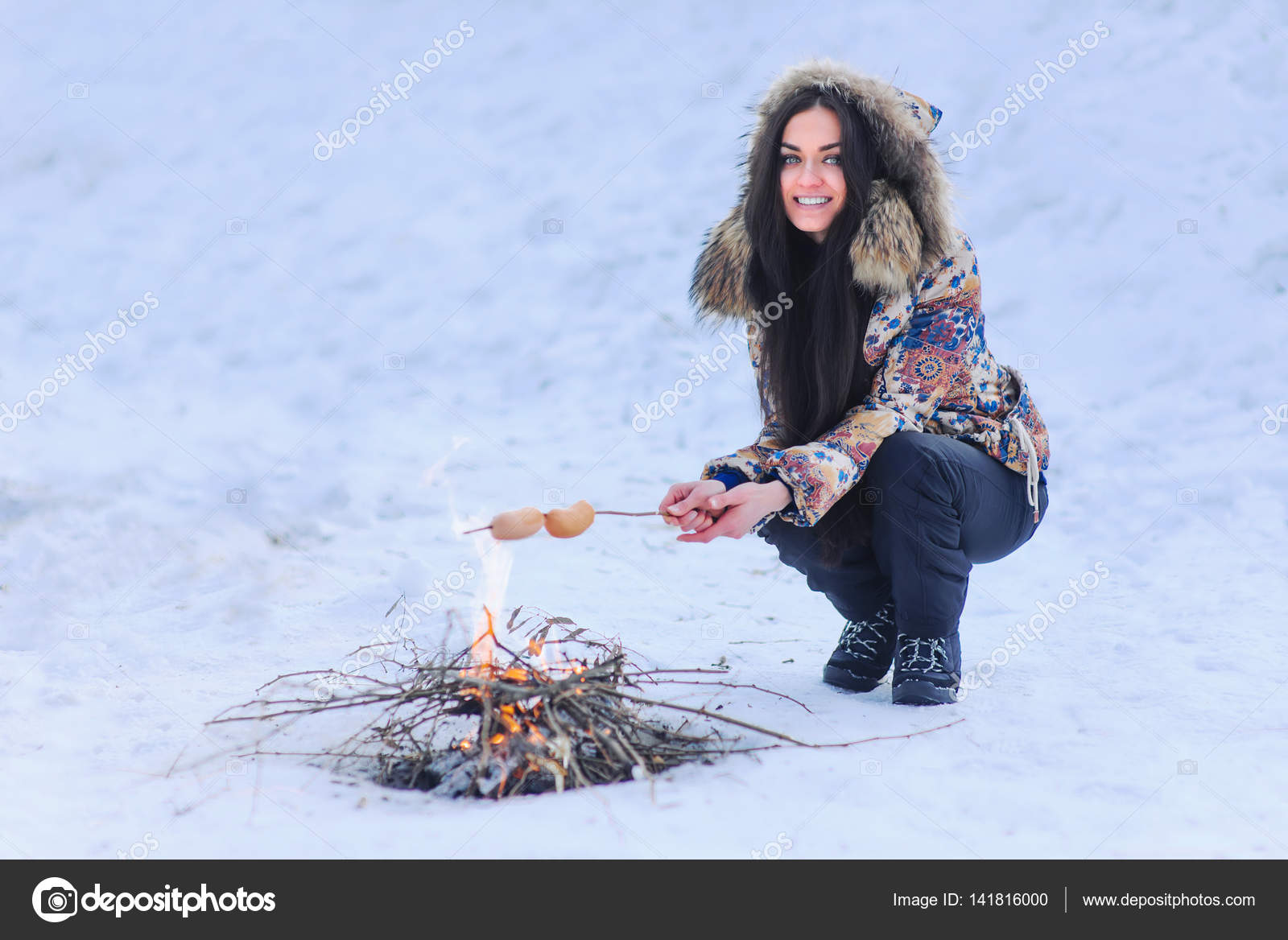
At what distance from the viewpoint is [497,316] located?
6.02 meters

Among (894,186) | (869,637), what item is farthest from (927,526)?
(894,186)

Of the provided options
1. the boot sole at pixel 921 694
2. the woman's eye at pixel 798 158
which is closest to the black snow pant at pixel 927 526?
the boot sole at pixel 921 694

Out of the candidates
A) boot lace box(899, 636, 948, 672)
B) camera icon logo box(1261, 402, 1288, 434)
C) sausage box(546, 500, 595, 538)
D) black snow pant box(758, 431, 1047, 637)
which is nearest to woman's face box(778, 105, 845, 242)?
black snow pant box(758, 431, 1047, 637)

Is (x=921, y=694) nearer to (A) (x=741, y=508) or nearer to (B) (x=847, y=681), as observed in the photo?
(B) (x=847, y=681)

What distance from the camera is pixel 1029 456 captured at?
2463 millimetres

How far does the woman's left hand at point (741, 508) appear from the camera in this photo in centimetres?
212

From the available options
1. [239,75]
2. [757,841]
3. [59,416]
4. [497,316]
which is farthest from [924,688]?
[239,75]

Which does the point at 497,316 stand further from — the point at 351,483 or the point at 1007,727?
the point at 1007,727

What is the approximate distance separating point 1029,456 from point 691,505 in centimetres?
84

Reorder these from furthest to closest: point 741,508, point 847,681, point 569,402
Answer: point 569,402 < point 847,681 < point 741,508

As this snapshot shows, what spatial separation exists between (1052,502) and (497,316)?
3.05 m

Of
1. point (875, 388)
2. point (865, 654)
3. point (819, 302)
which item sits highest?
point (819, 302)
